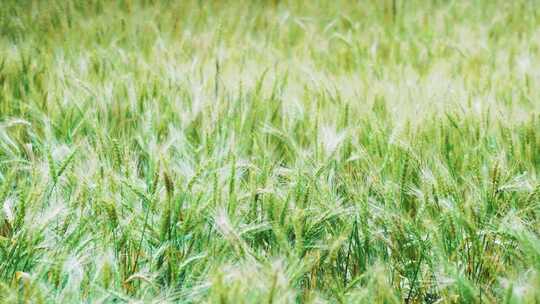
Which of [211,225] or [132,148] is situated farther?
[132,148]

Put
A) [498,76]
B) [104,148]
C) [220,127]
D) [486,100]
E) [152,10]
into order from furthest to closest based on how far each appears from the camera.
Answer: [152,10] < [498,76] < [486,100] < [220,127] < [104,148]

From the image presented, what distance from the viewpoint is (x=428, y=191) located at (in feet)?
3.71

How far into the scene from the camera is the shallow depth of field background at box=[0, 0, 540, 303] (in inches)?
37.3

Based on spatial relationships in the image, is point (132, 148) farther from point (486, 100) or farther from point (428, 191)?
point (486, 100)

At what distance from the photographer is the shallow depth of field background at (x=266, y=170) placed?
948mm

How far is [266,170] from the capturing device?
3.80ft

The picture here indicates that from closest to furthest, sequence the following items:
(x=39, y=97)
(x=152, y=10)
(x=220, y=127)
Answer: (x=220, y=127) < (x=39, y=97) < (x=152, y=10)

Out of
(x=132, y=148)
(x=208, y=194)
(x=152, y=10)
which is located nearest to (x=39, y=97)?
(x=132, y=148)

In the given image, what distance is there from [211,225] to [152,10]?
178cm

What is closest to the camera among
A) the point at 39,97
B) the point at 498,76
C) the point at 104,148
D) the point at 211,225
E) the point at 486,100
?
the point at 211,225

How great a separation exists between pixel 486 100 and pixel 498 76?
317mm

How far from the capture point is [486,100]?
1.56m

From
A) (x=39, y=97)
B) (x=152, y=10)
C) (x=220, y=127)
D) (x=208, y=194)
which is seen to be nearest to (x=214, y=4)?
(x=152, y=10)

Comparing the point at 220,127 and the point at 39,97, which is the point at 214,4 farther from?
the point at 220,127
